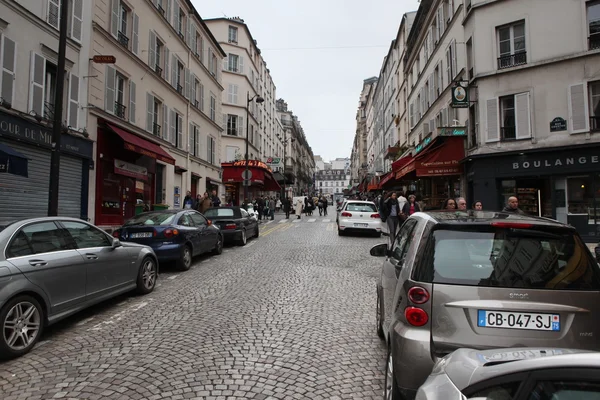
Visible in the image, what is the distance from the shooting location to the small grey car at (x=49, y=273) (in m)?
3.99

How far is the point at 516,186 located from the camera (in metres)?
16.6

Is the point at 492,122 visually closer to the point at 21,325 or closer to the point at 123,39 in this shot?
the point at 123,39

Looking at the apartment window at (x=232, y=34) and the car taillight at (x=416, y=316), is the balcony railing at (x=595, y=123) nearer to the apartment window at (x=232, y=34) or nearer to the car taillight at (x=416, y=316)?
the car taillight at (x=416, y=316)

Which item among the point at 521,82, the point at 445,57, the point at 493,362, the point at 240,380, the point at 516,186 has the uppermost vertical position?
the point at 445,57

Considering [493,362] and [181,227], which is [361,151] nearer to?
[181,227]

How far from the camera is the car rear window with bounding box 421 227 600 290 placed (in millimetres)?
2594

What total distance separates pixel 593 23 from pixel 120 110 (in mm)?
18935

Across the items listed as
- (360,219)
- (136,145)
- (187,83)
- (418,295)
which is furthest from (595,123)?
(187,83)

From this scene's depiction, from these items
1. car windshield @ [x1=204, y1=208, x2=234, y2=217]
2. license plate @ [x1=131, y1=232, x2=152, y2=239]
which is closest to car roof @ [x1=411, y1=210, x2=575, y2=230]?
license plate @ [x1=131, y1=232, x2=152, y2=239]

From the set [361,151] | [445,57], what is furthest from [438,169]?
[361,151]

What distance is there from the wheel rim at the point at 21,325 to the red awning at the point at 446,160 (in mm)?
16292

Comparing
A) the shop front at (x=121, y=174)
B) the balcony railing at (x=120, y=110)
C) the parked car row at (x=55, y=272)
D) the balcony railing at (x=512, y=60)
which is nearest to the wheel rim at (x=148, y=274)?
the parked car row at (x=55, y=272)

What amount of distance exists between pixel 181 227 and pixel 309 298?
4.10m

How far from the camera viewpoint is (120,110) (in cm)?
1600
